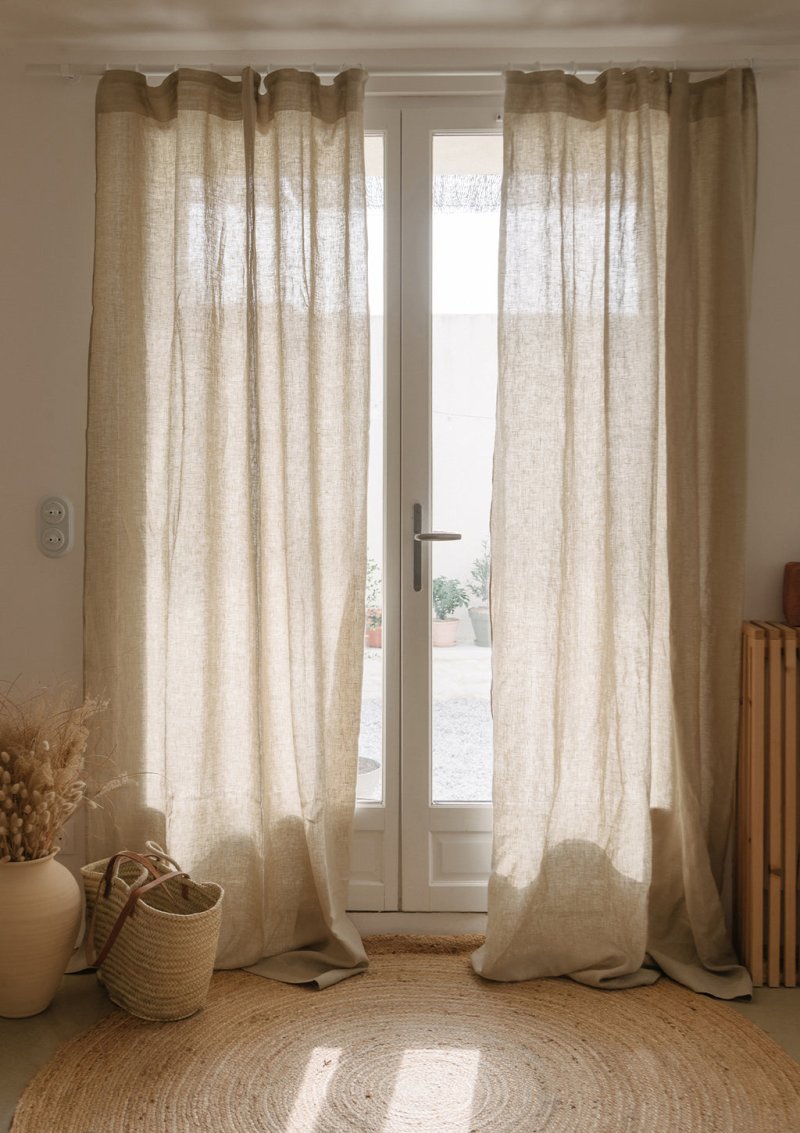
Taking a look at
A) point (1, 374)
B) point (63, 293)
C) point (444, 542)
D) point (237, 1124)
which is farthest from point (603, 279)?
point (237, 1124)

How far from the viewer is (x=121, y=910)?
233 cm

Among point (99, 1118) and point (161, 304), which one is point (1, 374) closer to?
point (161, 304)

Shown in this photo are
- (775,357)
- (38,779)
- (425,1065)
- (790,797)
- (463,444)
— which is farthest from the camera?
(463,444)

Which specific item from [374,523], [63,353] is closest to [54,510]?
[63,353]

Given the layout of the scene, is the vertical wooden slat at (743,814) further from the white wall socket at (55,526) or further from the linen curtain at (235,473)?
the white wall socket at (55,526)

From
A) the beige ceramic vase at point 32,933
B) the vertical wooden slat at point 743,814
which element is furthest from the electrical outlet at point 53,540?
the vertical wooden slat at point 743,814

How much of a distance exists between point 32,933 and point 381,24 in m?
2.39

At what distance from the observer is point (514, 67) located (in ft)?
8.54

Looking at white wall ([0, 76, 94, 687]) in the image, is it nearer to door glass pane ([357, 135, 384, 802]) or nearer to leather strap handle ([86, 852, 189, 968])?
leather strap handle ([86, 852, 189, 968])

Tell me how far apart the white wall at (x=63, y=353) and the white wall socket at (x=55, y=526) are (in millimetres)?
27

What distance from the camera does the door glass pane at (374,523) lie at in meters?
2.69

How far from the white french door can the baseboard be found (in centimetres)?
3

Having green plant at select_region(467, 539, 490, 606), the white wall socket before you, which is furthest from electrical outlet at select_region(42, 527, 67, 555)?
green plant at select_region(467, 539, 490, 606)

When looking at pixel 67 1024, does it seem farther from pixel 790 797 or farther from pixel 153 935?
pixel 790 797
